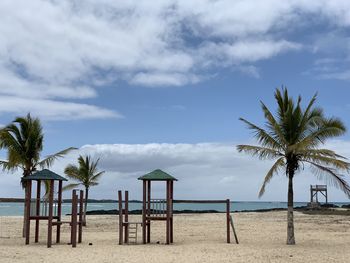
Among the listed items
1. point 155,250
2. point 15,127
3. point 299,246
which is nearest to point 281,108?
point 299,246

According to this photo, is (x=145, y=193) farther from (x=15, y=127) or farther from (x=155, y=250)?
(x=15, y=127)

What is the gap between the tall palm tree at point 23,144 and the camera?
2180cm

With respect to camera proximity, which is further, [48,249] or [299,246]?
[299,246]

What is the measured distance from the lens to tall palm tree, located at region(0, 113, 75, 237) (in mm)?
21797

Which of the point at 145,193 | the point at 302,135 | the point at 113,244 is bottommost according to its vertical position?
the point at 113,244

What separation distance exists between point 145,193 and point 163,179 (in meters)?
0.89

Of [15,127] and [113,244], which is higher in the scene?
[15,127]

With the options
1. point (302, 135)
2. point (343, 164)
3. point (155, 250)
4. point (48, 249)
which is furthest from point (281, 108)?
point (48, 249)

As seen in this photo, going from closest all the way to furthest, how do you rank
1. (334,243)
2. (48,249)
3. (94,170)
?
(48,249) → (334,243) → (94,170)

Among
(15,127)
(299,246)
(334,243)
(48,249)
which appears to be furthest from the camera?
(15,127)

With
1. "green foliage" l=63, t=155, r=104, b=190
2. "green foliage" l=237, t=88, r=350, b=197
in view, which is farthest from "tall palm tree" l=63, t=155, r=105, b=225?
"green foliage" l=237, t=88, r=350, b=197

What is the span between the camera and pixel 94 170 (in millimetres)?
31094

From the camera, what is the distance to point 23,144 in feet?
72.3

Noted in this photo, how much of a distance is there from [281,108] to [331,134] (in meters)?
2.04
